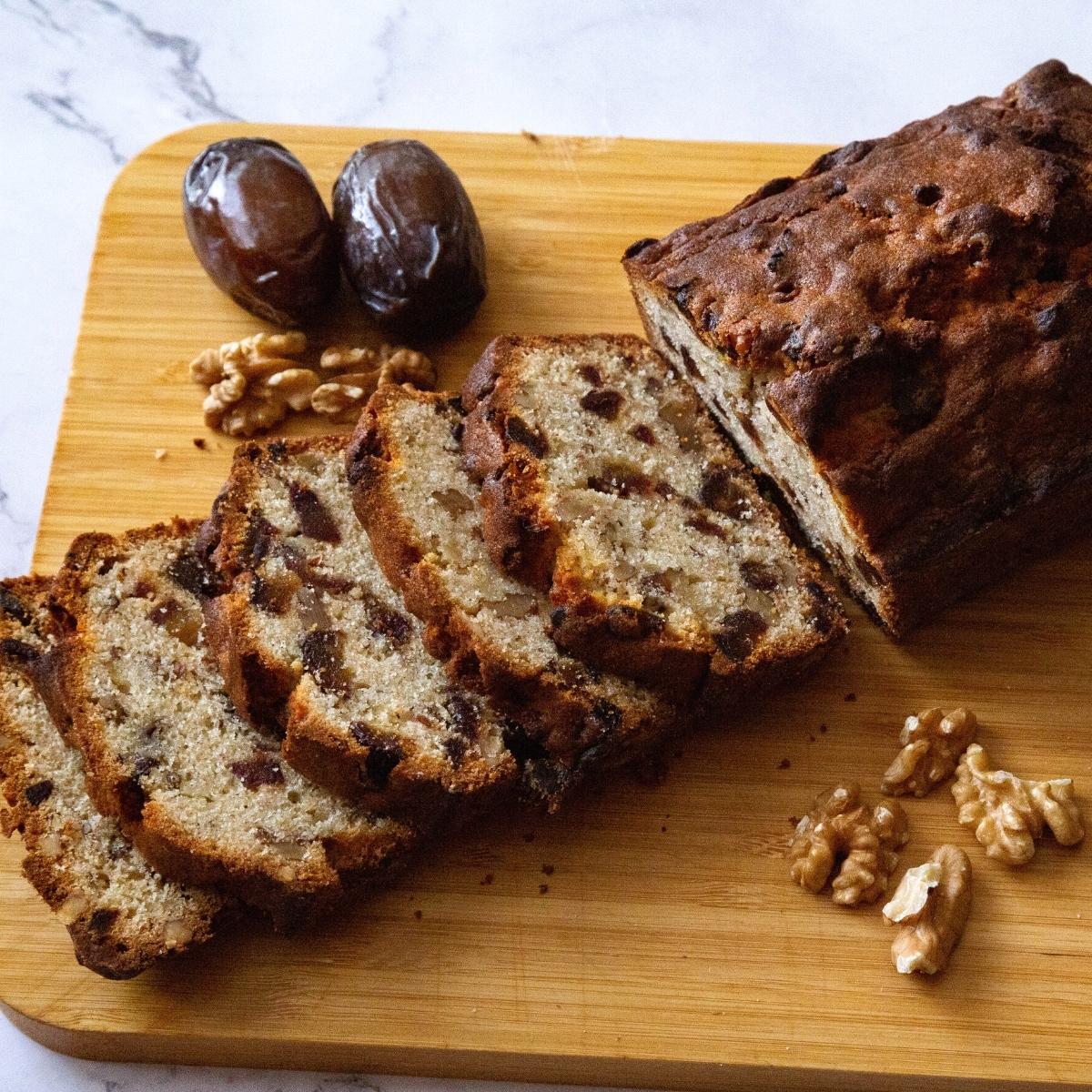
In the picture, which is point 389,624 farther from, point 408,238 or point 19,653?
point 408,238

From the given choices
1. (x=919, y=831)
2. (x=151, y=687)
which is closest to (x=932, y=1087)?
(x=919, y=831)

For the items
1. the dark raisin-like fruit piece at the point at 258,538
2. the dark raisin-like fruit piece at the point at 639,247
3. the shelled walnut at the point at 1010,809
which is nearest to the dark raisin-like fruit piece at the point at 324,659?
the dark raisin-like fruit piece at the point at 258,538

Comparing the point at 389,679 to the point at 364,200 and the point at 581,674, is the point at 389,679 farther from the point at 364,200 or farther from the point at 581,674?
the point at 364,200

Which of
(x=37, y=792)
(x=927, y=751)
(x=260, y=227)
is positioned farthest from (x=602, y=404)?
(x=37, y=792)

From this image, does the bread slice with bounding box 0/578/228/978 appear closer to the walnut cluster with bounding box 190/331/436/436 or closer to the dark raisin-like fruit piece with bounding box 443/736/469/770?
the dark raisin-like fruit piece with bounding box 443/736/469/770

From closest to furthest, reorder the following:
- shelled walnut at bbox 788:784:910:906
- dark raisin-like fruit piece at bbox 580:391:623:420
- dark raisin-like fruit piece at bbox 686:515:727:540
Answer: shelled walnut at bbox 788:784:910:906 < dark raisin-like fruit piece at bbox 686:515:727:540 < dark raisin-like fruit piece at bbox 580:391:623:420

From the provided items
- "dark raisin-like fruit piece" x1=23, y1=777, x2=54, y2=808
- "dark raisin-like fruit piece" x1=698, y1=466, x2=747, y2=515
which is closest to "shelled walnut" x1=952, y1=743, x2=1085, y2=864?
"dark raisin-like fruit piece" x1=698, y1=466, x2=747, y2=515
